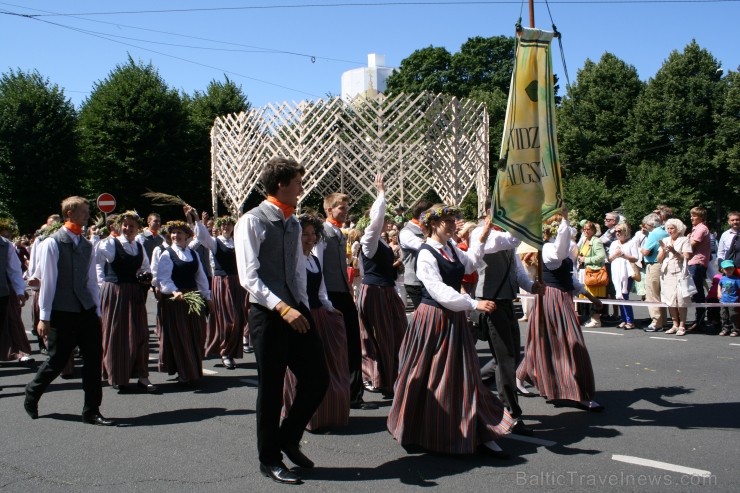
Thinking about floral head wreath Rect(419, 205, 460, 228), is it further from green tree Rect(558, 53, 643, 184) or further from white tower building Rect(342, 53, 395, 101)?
white tower building Rect(342, 53, 395, 101)

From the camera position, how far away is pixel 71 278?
617 cm

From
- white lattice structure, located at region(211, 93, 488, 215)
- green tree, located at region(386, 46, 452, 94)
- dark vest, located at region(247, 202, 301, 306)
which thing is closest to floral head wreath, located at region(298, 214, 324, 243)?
dark vest, located at region(247, 202, 301, 306)

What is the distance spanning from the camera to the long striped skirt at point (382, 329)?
7.03 meters

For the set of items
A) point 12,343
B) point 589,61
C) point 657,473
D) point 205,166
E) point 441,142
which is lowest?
point 657,473

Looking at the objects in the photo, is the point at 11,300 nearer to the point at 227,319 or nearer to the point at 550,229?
the point at 227,319

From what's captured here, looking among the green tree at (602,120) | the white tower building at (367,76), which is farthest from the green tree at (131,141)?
the white tower building at (367,76)

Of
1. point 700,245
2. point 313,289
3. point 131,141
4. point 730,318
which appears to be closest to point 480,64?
point 131,141

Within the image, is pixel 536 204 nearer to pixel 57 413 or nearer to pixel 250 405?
pixel 250 405

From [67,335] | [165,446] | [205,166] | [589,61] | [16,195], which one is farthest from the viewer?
[589,61]

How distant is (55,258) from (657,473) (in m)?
4.80

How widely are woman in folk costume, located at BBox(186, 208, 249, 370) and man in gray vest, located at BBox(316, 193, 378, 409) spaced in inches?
97.6

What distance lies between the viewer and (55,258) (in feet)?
20.1

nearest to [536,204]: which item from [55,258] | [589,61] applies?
[55,258]

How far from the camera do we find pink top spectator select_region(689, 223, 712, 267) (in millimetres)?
11000
